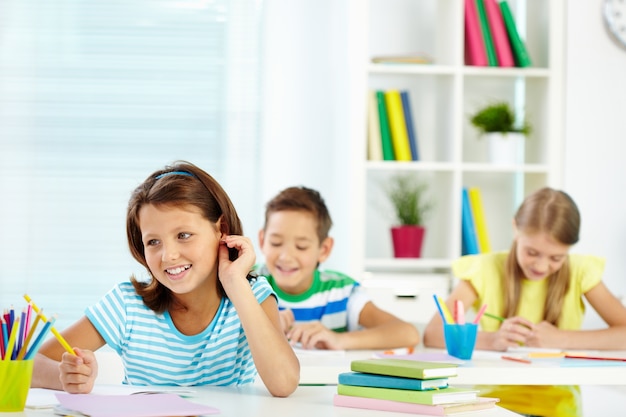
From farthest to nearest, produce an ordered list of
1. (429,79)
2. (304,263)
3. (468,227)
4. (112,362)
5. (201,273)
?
(429,79)
(468,227)
(304,263)
(112,362)
(201,273)

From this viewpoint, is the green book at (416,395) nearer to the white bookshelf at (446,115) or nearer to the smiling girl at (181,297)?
the smiling girl at (181,297)

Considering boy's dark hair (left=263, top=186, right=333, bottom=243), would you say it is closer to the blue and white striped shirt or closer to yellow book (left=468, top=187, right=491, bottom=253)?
the blue and white striped shirt

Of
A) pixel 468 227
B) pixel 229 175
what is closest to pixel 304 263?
pixel 468 227

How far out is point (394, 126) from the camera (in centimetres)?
387

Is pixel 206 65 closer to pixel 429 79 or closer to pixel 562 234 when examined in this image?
pixel 429 79

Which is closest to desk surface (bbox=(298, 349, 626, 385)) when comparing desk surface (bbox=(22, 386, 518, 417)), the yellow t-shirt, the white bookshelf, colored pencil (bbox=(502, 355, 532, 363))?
colored pencil (bbox=(502, 355, 532, 363))

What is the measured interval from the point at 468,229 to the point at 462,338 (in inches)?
63.6

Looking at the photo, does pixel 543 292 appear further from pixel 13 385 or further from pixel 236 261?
pixel 13 385

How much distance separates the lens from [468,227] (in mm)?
3869

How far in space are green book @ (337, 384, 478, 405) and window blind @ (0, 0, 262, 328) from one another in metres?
2.84

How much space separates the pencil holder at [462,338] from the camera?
2.29 metres

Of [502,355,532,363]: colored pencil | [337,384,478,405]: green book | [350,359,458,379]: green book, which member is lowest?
[502,355,532,363]: colored pencil

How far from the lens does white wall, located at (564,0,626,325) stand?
3891mm

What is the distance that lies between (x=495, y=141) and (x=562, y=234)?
1.13 metres
